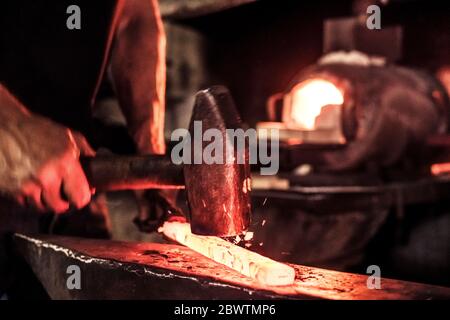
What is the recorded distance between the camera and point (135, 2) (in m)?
2.92

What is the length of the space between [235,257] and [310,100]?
12.0 ft

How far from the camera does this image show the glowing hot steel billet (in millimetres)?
1560

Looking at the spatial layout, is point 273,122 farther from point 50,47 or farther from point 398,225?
point 50,47

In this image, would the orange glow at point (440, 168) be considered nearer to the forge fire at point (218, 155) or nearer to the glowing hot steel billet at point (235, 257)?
the forge fire at point (218, 155)

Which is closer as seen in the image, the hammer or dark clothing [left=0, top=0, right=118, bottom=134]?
the hammer

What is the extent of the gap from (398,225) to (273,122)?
160cm

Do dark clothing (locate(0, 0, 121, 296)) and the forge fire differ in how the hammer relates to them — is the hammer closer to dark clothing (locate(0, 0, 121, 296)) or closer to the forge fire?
the forge fire

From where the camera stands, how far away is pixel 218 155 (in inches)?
64.4

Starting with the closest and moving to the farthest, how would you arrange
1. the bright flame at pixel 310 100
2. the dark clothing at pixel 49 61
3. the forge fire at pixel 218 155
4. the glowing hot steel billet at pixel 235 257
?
1. the glowing hot steel billet at pixel 235 257
2. the forge fire at pixel 218 155
3. the dark clothing at pixel 49 61
4. the bright flame at pixel 310 100

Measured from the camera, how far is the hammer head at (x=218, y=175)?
163 cm

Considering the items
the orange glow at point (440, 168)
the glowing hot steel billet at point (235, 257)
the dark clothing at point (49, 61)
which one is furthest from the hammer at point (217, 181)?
the orange glow at point (440, 168)

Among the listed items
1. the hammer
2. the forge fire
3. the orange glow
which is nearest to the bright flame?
the forge fire

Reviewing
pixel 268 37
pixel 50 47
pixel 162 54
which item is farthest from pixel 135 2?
pixel 268 37
